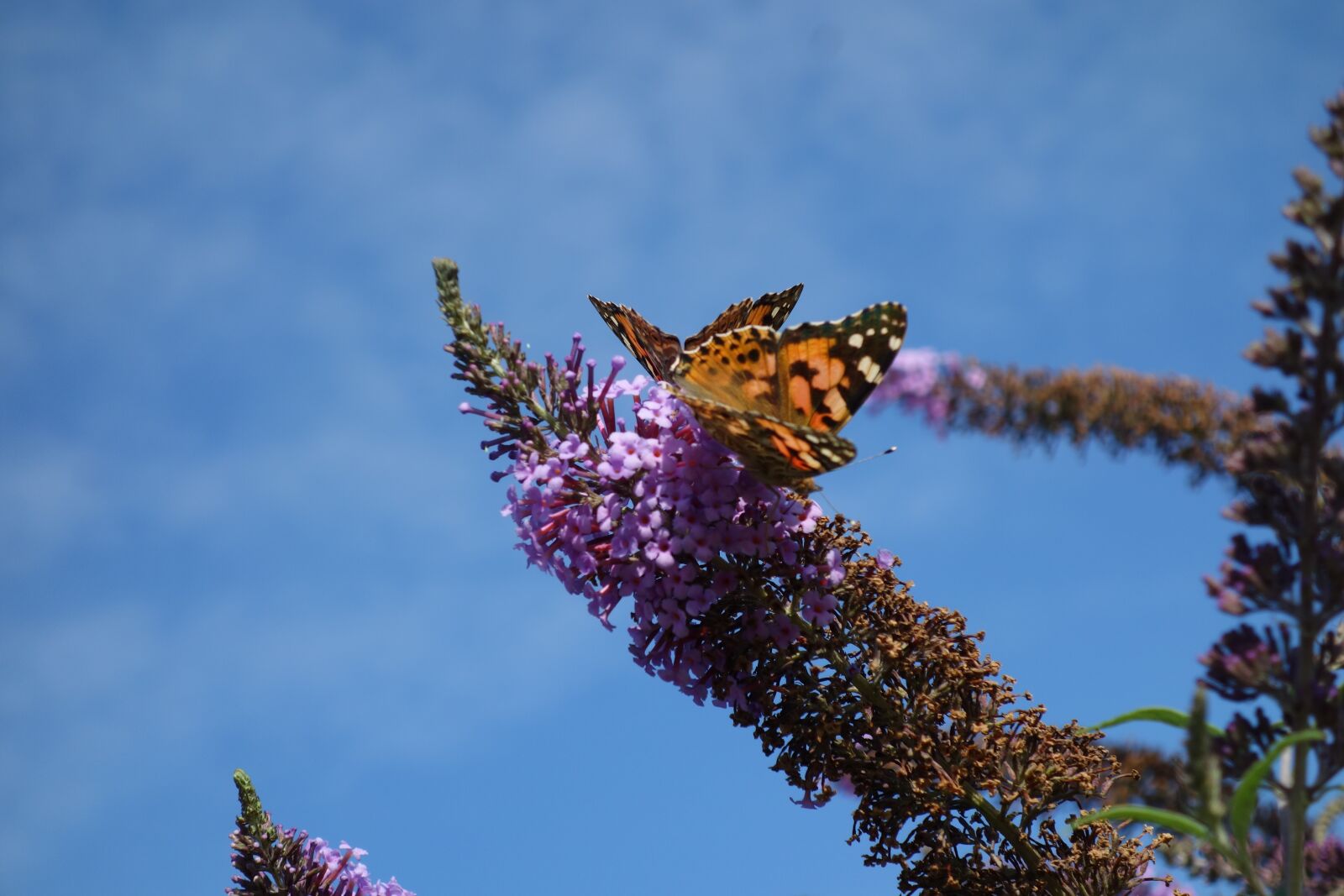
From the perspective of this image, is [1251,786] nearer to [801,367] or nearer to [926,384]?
[801,367]

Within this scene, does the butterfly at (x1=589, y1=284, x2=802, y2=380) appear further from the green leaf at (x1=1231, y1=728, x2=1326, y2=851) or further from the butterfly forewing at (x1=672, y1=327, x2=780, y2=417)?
the green leaf at (x1=1231, y1=728, x2=1326, y2=851)

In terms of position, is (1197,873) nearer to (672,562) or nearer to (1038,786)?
(1038,786)

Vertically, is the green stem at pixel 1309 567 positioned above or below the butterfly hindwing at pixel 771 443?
below

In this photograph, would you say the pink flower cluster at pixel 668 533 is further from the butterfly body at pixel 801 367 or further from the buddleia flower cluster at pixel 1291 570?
the buddleia flower cluster at pixel 1291 570

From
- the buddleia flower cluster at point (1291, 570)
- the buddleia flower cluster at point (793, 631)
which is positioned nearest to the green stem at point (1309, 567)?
the buddleia flower cluster at point (1291, 570)

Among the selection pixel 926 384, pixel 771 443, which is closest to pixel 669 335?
pixel 771 443

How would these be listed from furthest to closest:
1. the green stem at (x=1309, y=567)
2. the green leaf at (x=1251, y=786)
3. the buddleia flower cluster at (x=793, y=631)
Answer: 1. the buddleia flower cluster at (x=793, y=631)
2. the green stem at (x=1309, y=567)
3. the green leaf at (x=1251, y=786)
